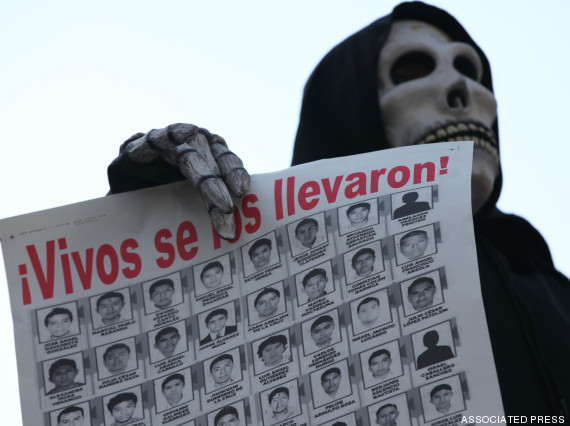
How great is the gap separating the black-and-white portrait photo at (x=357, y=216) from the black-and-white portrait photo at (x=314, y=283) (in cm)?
9

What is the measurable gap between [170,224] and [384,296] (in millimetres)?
508

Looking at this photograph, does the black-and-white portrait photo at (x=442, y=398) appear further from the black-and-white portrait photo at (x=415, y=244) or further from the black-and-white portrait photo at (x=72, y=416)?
the black-and-white portrait photo at (x=72, y=416)

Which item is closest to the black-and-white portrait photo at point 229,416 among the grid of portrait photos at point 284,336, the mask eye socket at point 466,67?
the grid of portrait photos at point 284,336

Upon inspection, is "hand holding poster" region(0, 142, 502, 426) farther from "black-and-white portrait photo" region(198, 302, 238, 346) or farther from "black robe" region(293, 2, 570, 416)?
"black robe" region(293, 2, 570, 416)

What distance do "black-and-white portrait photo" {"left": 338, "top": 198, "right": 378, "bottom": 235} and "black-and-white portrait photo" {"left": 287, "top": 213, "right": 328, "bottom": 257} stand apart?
40 millimetres

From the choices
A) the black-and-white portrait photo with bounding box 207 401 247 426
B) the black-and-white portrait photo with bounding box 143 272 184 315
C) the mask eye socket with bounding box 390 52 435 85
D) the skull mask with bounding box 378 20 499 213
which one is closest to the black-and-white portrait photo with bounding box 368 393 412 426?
the black-and-white portrait photo with bounding box 207 401 247 426

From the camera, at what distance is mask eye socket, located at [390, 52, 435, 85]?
9.71 ft

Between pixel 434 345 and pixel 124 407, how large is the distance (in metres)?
0.62

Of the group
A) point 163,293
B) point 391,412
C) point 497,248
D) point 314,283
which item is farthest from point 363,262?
point 497,248

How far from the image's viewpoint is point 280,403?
1904mm

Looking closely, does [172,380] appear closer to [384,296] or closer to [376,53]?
[384,296]

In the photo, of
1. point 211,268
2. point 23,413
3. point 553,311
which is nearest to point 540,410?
point 553,311

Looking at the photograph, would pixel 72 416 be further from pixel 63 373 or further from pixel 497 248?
pixel 497 248

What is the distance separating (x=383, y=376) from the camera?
1.88 m
